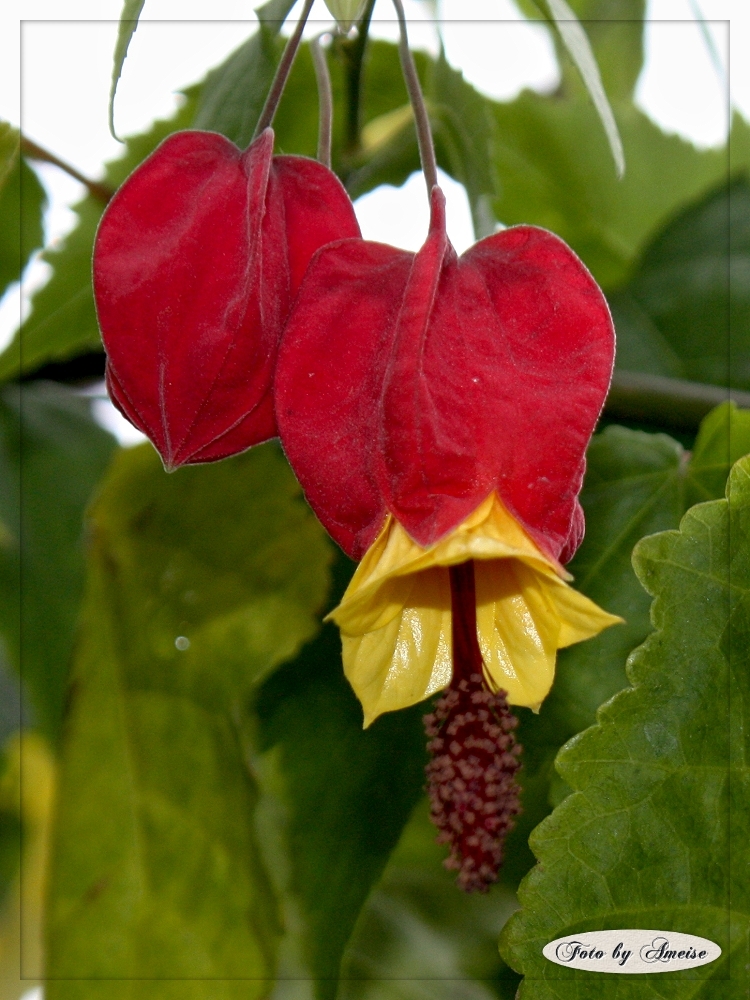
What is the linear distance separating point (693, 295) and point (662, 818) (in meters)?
0.59

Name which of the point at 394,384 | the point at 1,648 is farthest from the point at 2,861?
the point at 394,384

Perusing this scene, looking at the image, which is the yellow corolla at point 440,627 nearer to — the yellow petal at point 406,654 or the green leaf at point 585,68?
the yellow petal at point 406,654

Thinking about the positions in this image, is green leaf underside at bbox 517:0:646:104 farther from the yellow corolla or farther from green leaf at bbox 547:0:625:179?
the yellow corolla

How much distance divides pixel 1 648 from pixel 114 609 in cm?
28

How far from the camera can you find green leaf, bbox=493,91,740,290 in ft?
3.25

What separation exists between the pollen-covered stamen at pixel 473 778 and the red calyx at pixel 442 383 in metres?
0.06

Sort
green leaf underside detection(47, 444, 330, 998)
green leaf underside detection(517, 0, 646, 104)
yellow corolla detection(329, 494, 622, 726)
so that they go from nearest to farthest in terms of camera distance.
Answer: yellow corolla detection(329, 494, 622, 726), green leaf underside detection(47, 444, 330, 998), green leaf underside detection(517, 0, 646, 104)

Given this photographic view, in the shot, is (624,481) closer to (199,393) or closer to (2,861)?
(199,393)

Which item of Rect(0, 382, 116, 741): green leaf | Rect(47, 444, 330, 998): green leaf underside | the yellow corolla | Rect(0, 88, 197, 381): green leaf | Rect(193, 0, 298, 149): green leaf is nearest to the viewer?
the yellow corolla

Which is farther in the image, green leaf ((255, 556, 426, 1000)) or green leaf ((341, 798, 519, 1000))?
green leaf ((341, 798, 519, 1000))

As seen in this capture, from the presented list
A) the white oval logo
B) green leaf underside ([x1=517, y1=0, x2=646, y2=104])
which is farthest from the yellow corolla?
green leaf underside ([x1=517, y1=0, x2=646, y2=104])

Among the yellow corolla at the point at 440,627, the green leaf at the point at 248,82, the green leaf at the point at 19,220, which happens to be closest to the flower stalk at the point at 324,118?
the green leaf at the point at 248,82

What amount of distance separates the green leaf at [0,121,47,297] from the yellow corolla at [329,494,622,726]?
47cm

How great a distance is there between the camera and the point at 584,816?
473 mm
